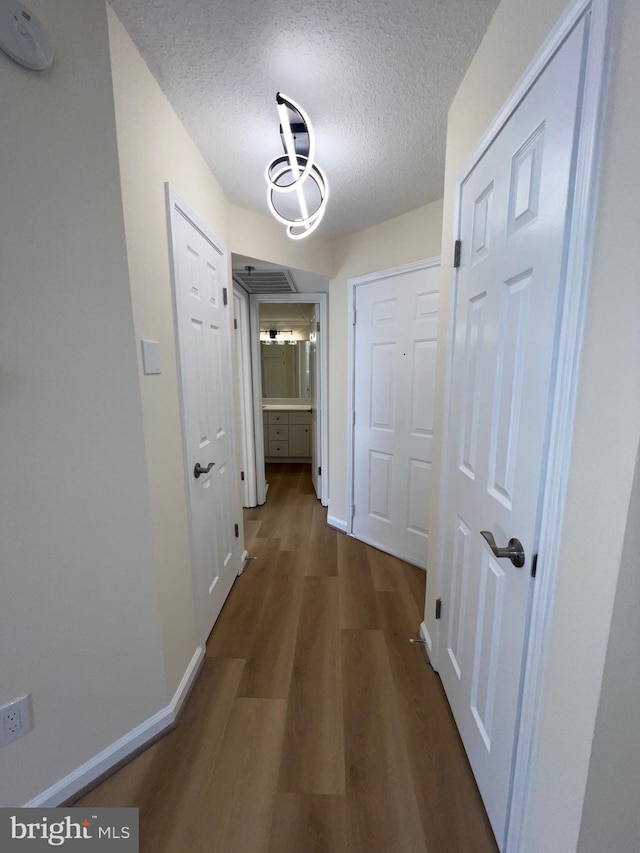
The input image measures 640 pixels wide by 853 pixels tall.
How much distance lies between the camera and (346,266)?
8.45 feet

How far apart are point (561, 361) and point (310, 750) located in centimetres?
149

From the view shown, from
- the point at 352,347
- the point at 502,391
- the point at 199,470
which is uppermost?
the point at 352,347

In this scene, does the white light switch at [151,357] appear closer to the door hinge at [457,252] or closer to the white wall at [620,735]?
the door hinge at [457,252]

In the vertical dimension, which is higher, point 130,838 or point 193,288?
point 193,288

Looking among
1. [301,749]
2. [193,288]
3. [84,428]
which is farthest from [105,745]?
[193,288]

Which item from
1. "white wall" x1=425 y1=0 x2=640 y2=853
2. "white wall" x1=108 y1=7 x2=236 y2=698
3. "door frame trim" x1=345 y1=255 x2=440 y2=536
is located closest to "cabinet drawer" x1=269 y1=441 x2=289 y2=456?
"door frame trim" x1=345 y1=255 x2=440 y2=536

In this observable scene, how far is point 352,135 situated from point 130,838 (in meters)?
2.60

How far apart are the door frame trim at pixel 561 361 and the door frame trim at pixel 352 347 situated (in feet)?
4.26

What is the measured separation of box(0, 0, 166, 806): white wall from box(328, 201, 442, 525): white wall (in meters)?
1.68

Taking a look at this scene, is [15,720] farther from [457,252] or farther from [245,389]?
[245,389]

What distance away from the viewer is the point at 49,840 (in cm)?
94

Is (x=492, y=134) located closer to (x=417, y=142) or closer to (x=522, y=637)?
(x=417, y=142)

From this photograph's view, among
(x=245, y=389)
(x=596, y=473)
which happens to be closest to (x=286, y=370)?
(x=245, y=389)

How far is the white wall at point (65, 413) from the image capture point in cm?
86
